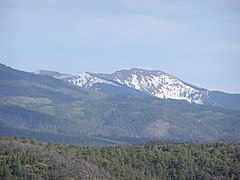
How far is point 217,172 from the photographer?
15825 cm

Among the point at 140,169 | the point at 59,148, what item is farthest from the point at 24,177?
the point at 140,169

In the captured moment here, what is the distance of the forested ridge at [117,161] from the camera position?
136 metres

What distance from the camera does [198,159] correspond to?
16700 cm

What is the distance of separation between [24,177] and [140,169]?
38.5 meters

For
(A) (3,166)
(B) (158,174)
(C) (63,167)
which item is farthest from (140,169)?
(A) (3,166)

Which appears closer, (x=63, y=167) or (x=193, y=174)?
(x=63, y=167)

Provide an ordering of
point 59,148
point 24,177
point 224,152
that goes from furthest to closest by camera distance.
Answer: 1. point 224,152
2. point 59,148
3. point 24,177

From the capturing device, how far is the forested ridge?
135500mm

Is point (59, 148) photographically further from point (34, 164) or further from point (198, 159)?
point (198, 159)

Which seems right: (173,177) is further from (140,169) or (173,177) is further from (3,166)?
(3,166)

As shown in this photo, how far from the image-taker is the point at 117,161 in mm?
158375

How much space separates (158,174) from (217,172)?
14.9m

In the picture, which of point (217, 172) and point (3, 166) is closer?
point (3, 166)

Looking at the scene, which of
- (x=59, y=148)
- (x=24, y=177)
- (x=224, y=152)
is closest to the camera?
(x=24, y=177)
